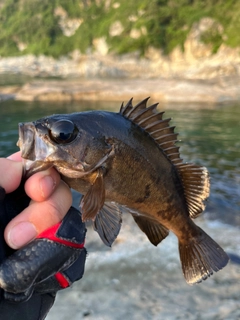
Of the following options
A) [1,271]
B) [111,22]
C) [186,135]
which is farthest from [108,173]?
[111,22]

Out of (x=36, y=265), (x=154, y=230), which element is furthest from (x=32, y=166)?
(x=154, y=230)

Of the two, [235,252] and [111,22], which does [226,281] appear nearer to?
[235,252]

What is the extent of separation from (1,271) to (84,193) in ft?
2.12

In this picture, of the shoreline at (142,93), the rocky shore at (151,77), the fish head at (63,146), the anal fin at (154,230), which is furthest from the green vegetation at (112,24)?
the fish head at (63,146)

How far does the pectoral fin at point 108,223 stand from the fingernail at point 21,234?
492 millimetres

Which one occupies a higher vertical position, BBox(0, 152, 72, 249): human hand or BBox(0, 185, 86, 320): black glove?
BBox(0, 152, 72, 249): human hand

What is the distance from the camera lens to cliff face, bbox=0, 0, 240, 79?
44844 millimetres

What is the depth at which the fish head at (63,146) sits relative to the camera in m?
1.87

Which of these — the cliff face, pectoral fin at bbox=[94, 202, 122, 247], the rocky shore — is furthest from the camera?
the cliff face

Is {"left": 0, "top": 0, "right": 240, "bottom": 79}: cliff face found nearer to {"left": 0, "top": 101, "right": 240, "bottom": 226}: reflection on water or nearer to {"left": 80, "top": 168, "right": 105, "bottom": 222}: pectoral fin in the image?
{"left": 0, "top": 101, "right": 240, "bottom": 226}: reflection on water

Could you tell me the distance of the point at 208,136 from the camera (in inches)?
614

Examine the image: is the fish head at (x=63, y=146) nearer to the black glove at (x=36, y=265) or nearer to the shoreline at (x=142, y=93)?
the black glove at (x=36, y=265)

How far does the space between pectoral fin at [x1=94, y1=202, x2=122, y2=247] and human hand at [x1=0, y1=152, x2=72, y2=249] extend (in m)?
0.34

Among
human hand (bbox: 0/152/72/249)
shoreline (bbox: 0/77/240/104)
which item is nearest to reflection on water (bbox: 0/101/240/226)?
shoreline (bbox: 0/77/240/104)
